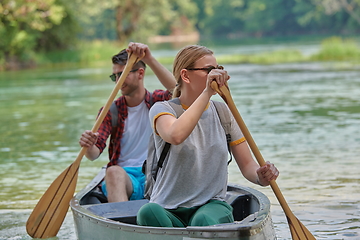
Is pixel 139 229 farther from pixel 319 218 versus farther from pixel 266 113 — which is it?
pixel 266 113

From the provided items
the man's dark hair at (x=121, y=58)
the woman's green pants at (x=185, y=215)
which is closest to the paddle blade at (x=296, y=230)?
the woman's green pants at (x=185, y=215)

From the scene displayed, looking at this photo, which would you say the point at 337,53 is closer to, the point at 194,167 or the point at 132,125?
the point at 132,125

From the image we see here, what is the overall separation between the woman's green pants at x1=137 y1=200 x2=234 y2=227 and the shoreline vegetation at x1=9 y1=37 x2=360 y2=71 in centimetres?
2169

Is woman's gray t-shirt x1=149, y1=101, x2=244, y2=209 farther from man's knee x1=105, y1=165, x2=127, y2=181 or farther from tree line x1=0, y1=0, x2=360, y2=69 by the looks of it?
tree line x1=0, y1=0, x2=360, y2=69

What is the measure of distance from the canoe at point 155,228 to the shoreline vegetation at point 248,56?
2084cm

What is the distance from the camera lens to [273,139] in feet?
30.2

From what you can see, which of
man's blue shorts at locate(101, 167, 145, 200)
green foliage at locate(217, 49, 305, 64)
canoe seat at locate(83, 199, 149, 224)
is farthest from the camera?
green foliage at locate(217, 49, 305, 64)

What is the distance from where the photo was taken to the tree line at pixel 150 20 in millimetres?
30203

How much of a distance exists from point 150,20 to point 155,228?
5004cm

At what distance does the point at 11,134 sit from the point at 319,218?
711cm

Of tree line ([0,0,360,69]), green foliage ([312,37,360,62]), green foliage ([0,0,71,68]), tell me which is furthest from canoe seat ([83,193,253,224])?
green foliage ([0,0,71,68])

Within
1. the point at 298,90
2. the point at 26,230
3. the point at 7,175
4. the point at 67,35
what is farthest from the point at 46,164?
the point at 67,35

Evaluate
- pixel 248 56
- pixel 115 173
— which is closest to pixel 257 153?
pixel 115 173

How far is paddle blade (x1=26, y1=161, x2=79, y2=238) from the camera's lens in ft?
15.7
